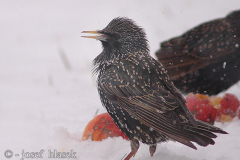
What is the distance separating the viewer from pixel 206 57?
4.00 metres

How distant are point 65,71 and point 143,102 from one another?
3145 mm

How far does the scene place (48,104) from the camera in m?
4.44

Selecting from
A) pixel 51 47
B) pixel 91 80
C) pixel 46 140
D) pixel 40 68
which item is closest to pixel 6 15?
pixel 51 47

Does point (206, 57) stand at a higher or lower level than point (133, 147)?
higher

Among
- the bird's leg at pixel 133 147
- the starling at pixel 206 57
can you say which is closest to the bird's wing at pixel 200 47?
the starling at pixel 206 57

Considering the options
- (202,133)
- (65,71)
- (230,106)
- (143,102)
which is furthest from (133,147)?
(65,71)

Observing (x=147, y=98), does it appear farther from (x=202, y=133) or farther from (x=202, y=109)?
(x=202, y=109)

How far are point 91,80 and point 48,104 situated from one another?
0.96 m

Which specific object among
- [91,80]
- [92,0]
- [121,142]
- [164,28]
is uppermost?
[92,0]

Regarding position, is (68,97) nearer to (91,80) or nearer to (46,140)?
(91,80)

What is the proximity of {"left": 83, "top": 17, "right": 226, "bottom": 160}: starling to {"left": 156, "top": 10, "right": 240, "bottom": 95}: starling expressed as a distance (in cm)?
108

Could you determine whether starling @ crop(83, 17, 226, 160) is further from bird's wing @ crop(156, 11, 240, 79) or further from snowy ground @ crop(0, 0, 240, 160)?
bird's wing @ crop(156, 11, 240, 79)

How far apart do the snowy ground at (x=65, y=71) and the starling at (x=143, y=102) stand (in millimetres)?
234

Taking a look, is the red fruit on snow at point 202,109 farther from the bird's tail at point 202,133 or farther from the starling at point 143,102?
the bird's tail at point 202,133
